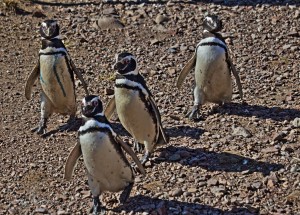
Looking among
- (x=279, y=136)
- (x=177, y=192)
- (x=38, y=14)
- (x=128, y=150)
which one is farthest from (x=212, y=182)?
(x=38, y=14)

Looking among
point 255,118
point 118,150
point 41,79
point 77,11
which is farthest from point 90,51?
point 118,150

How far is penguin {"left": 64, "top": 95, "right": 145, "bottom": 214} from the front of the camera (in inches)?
212

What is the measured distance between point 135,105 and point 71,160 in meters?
0.71

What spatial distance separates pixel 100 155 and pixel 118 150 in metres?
0.14

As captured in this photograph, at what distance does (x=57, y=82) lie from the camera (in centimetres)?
664

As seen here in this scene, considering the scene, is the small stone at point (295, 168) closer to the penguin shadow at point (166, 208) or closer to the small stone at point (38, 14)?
the penguin shadow at point (166, 208)

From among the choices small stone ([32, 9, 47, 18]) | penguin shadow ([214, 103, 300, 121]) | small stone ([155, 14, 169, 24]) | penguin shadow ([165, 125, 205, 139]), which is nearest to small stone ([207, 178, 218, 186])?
penguin shadow ([165, 125, 205, 139])

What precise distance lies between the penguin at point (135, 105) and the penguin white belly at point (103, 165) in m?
0.58

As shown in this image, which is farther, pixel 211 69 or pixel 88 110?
pixel 211 69

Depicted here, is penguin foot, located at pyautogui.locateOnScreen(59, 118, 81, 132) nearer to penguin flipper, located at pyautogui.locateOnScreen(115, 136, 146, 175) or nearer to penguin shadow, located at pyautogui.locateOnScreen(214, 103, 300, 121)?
penguin shadow, located at pyautogui.locateOnScreen(214, 103, 300, 121)

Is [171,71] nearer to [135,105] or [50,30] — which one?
[50,30]

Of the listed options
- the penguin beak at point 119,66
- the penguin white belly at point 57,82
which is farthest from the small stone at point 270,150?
the penguin white belly at point 57,82

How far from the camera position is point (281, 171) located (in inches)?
234

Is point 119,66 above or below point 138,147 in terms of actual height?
above
